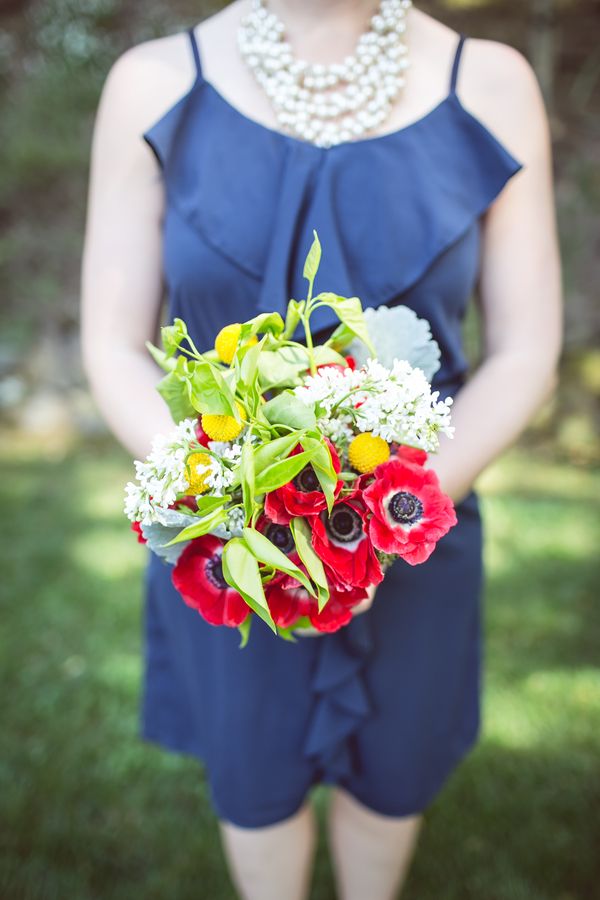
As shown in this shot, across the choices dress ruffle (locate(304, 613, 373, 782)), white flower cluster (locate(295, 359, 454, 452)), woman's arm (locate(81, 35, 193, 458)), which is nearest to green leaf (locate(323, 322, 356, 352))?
white flower cluster (locate(295, 359, 454, 452))

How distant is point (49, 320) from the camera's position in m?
5.86

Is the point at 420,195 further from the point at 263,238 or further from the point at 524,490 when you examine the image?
the point at 524,490

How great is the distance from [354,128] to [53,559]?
296 centimetres

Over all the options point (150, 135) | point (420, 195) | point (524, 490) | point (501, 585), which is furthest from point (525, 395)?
point (524, 490)

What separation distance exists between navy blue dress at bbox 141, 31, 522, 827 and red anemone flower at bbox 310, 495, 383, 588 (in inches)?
16.3

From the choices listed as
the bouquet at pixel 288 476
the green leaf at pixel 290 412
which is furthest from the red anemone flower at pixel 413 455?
the green leaf at pixel 290 412

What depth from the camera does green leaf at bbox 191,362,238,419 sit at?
3.21 ft

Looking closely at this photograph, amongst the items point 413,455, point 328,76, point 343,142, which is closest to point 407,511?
point 413,455

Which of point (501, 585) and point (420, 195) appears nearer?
point (420, 195)

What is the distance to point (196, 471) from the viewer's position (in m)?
0.97

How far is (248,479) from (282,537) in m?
0.19

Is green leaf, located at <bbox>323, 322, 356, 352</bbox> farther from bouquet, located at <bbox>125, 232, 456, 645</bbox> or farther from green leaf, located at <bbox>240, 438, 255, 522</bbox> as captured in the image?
green leaf, located at <bbox>240, 438, 255, 522</bbox>

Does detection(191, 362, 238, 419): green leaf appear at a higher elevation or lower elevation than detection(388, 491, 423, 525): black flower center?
higher

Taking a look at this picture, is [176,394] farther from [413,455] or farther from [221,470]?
[413,455]
